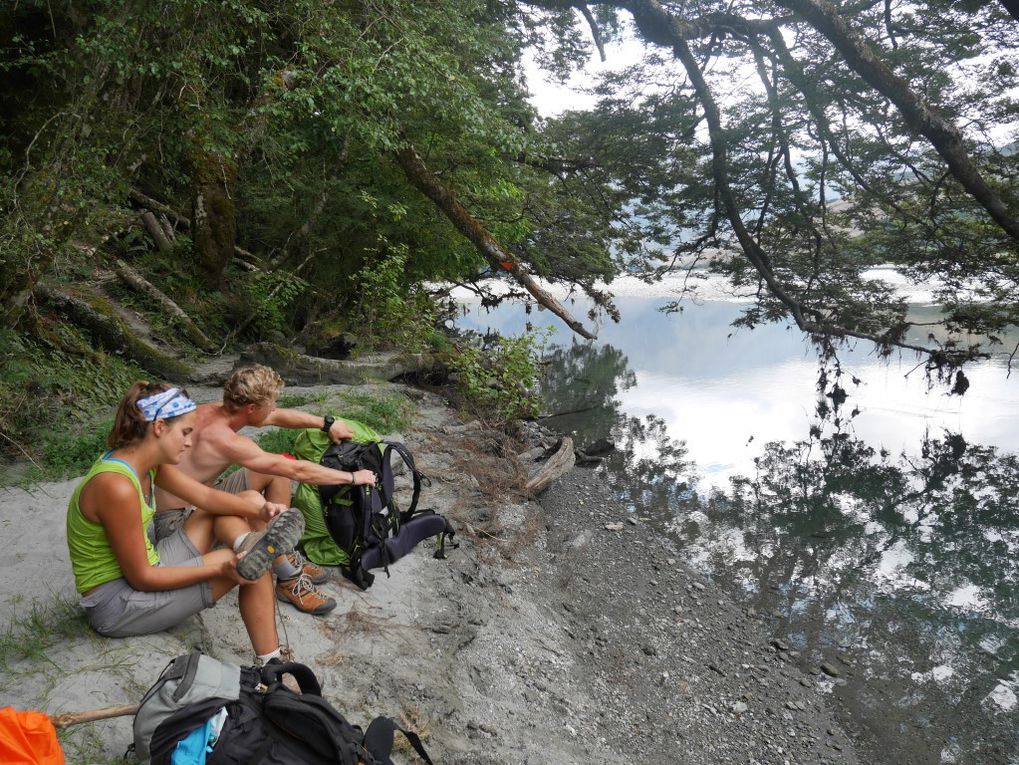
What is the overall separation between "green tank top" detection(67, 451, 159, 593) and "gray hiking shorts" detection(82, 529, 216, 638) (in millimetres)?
68

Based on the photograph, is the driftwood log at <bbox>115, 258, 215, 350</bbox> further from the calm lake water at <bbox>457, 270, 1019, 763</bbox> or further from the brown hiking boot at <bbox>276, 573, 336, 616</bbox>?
the brown hiking boot at <bbox>276, 573, 336, 616</bbox>

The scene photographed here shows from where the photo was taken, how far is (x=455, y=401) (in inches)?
395

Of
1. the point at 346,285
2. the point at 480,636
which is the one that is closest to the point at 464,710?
the point at 480,636

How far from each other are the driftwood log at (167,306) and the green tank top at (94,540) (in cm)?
792

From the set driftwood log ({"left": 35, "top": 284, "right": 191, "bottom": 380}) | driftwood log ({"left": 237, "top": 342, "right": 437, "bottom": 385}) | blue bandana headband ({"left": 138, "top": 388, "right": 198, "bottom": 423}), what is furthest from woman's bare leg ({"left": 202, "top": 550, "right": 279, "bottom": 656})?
driftwood log ({"left": 35, "top": 284, "right": 191, "bottom": 380})

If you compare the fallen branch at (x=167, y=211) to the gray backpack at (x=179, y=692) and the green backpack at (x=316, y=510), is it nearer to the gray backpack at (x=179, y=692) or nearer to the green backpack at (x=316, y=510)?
the green backpack at (x=316, y=510)

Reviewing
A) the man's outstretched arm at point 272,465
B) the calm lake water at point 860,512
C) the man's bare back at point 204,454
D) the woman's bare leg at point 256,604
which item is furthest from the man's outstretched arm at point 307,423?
the calm lake water at point 860,512

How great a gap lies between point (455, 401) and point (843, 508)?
20.6 ft

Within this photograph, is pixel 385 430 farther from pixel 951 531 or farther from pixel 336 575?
pixel 951 531

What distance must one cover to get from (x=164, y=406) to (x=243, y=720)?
4.15 ft

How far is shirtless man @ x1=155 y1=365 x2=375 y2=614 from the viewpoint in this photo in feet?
11.2

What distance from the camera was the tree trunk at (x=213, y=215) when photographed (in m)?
9.77

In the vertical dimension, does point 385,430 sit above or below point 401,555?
above

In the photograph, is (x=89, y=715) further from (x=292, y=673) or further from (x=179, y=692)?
(x=292, y=673)
